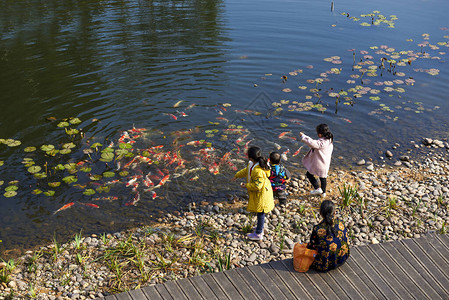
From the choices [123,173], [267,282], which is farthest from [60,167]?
[267,282]

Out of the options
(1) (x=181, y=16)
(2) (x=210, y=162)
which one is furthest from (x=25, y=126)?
(1) (x=181, y=16)

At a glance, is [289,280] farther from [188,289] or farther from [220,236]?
[220,236]

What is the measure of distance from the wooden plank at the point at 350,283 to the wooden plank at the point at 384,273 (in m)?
0.37

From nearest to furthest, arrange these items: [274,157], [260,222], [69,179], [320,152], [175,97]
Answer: [260,222]
[274,157]
[320,152]
[69,179]
[175,97]

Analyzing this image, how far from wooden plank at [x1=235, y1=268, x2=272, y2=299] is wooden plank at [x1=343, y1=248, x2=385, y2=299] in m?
1.37

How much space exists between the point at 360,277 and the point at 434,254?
1451 millimetres

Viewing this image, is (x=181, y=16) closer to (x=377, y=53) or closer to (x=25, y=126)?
(x=377, y=53)

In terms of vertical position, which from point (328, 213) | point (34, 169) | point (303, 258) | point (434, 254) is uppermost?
point (328, 213)

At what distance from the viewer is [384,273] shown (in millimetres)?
6695

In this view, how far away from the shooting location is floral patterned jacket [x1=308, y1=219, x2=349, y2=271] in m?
6.48

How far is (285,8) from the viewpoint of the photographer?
22547 millimetres

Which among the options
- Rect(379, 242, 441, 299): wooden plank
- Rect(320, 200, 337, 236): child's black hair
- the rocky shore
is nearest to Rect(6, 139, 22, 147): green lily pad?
the rocky shore

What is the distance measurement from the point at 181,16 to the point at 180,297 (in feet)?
54.8

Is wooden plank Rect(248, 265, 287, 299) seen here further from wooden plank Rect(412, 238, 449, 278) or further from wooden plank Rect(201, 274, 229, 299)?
wooden plank Rect(412, 238, 449, 278)
